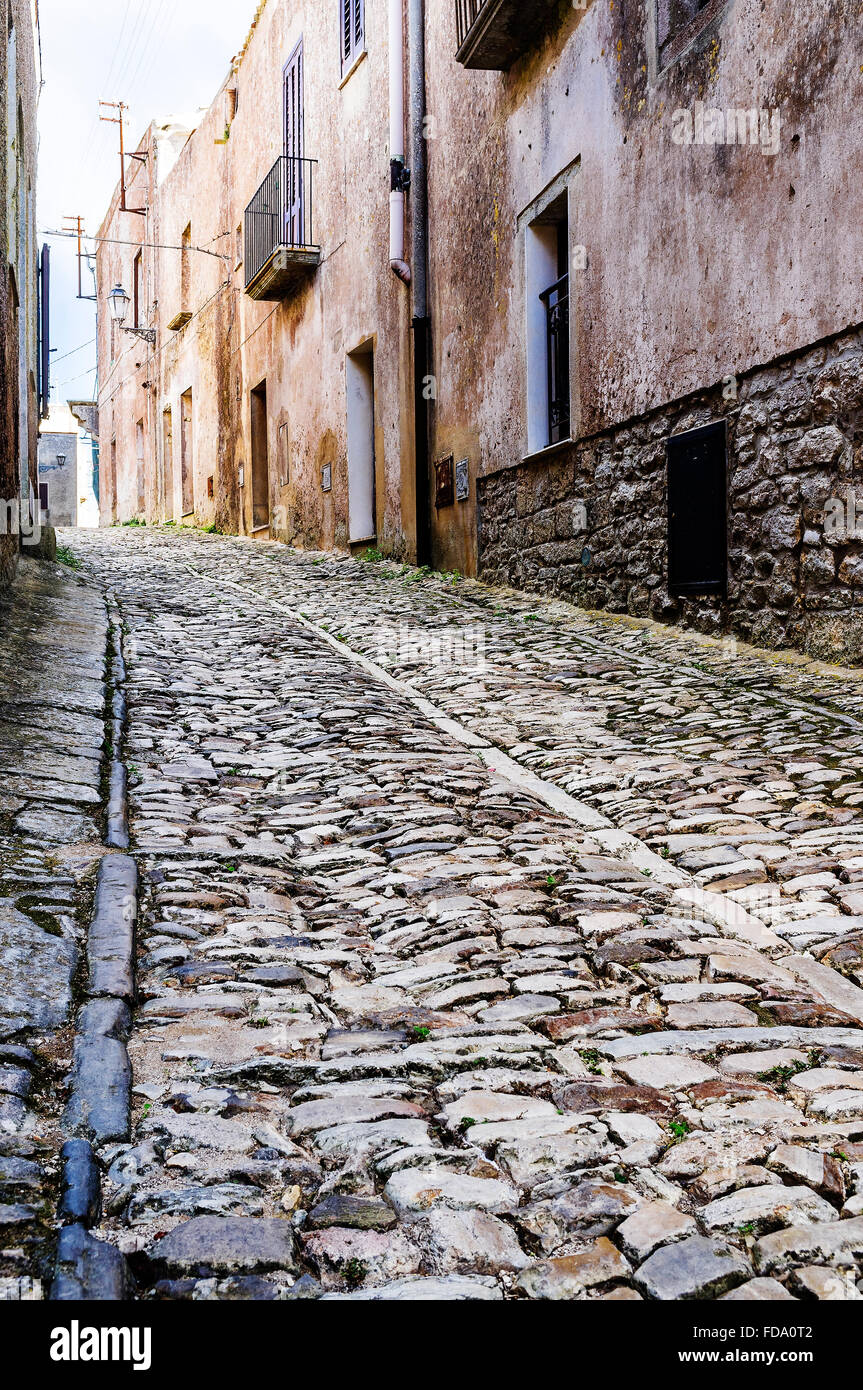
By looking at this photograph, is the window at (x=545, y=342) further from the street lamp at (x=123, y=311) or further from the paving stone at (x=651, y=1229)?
the street lamp at (x=123, y=311)

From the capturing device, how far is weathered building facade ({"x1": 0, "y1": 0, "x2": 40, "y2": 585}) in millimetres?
8273

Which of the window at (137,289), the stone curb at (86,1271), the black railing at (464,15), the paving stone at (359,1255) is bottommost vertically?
the paving stone at (359,1255)

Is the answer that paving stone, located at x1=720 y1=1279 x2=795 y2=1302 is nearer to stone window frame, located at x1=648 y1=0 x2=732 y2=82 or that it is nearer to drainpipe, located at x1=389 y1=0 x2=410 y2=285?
stone window frame, located at x1=648 y1=0 x2=732 y2=82

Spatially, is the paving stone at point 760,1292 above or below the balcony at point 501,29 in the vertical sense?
below

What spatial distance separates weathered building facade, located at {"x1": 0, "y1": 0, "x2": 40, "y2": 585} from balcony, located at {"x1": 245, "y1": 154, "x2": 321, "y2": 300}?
377 cm

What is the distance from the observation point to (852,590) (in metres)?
5.86

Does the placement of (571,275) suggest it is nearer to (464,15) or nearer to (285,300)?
(464,15)

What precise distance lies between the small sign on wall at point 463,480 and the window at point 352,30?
17.8ft

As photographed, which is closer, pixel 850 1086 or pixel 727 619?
pixel 850 1086

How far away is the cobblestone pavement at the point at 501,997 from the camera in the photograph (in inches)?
69.4

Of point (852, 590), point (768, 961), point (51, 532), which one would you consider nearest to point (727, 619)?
point (852, 590)

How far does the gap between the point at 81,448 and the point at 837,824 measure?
4347cm

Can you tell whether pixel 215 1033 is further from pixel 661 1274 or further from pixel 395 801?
pixel 395 801

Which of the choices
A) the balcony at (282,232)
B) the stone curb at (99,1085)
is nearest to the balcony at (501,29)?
the balcony at (282,232)
